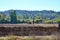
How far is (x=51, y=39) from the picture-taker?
54.0 ft

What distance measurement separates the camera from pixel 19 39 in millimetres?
16875

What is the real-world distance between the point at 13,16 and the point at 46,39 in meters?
58.5

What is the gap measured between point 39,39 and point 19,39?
Answer: 57.1 inches

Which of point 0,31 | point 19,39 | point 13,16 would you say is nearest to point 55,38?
point 19,39

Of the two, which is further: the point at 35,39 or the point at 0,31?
the point at 0,31

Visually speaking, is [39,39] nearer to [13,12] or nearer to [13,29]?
[13,29]

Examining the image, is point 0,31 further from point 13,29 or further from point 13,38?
point 13,38

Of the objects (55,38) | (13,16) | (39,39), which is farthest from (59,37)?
(13,16)

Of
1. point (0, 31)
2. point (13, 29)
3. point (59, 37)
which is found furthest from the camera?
point (13, 29)

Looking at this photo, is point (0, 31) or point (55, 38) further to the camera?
point (0, 31)

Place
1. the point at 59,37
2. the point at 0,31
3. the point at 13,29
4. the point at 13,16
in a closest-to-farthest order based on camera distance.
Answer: the point at 59,37, the point at 0,31, the point at 13,29, the point at 13,16

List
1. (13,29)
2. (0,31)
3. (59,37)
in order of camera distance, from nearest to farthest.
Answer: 1. (59,37)
2. (0,31)
3. (13,29)

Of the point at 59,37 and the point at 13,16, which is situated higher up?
the point at 59,37

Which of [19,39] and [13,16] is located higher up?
[19,39]
